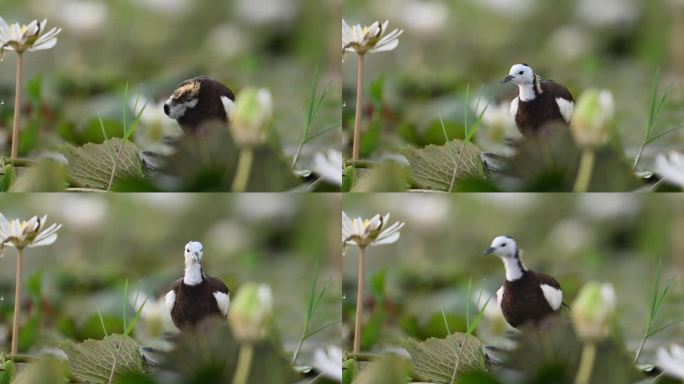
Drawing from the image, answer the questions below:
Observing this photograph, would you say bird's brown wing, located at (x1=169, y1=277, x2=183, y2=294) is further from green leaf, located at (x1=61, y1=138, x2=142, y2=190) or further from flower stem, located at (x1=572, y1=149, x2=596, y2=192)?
flower stem, located at (x1=572, y1=149, x2=596, y2=192)

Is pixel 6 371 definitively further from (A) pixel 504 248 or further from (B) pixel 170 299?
(A) pixel 504 248

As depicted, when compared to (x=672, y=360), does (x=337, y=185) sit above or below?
above

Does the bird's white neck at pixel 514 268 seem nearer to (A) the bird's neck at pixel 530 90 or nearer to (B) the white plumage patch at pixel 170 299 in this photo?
(A) the bird's neck at pixel 530 90

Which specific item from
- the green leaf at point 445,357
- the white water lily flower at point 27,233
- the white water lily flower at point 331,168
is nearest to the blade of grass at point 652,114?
the green leaf at point 445,357

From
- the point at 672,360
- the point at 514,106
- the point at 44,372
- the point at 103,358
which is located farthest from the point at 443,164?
the point at 44,372

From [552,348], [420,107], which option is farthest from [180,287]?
[552,348]

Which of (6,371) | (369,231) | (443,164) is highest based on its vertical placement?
(443,164)

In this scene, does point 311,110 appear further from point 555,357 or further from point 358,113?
point 555,357

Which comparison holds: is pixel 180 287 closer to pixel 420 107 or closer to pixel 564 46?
pixel 420 107
